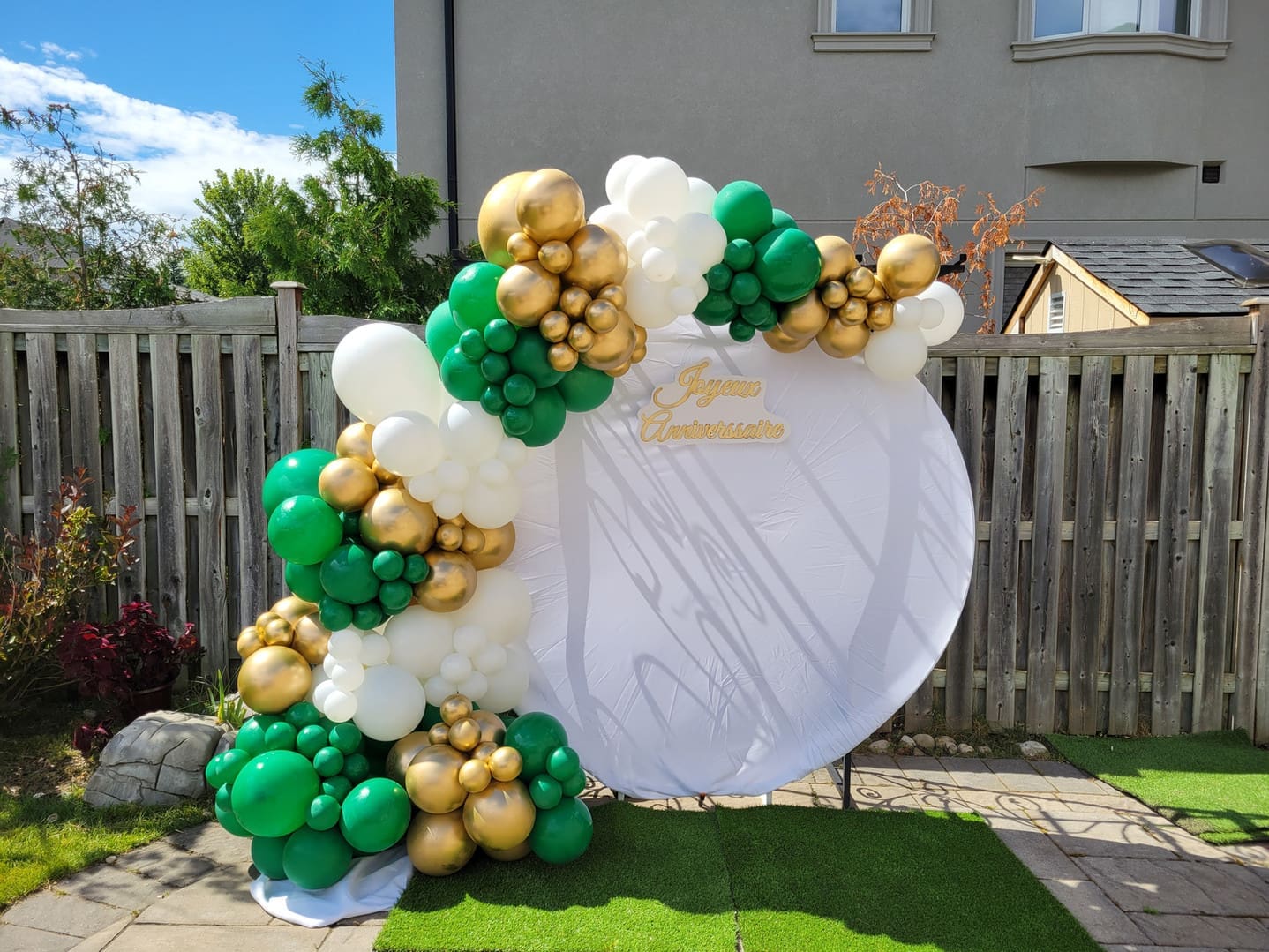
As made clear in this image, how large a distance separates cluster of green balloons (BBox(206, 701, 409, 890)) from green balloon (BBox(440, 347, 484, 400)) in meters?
1.03

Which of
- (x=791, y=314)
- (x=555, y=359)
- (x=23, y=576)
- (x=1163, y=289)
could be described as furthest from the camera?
(x=1163, y=289)

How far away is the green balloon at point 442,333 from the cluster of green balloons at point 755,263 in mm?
752

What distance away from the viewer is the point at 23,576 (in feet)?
11.9

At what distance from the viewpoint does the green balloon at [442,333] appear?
→ 8.37ft

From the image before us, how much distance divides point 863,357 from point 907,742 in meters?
1.86

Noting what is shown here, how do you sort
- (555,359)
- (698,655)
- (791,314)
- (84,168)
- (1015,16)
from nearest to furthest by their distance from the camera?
(555,359), (791,314), (698,655), (84,168), (1015,16)

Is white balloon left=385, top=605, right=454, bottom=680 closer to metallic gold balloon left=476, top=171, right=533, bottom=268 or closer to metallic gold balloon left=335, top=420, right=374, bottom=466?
metallic gold balloon left=335, top=420, right=374, bottom=466

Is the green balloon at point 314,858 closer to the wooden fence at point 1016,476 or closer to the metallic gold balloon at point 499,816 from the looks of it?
the metallic gold balloon at point 499,816

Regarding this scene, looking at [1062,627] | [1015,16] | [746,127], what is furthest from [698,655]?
[1015,16]

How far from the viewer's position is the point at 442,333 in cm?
256

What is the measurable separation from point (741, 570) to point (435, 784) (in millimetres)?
1145

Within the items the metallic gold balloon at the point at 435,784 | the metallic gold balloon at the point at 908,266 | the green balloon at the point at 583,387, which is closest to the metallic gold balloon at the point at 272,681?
the metallic gold balloon at the point at 435,784

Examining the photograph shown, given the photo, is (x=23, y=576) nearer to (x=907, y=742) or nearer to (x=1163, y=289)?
(x=907, y=742)

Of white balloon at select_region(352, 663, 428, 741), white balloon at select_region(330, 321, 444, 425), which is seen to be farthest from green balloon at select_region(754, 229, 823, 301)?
white balloon at select_region(352, 663, 428, 741)
